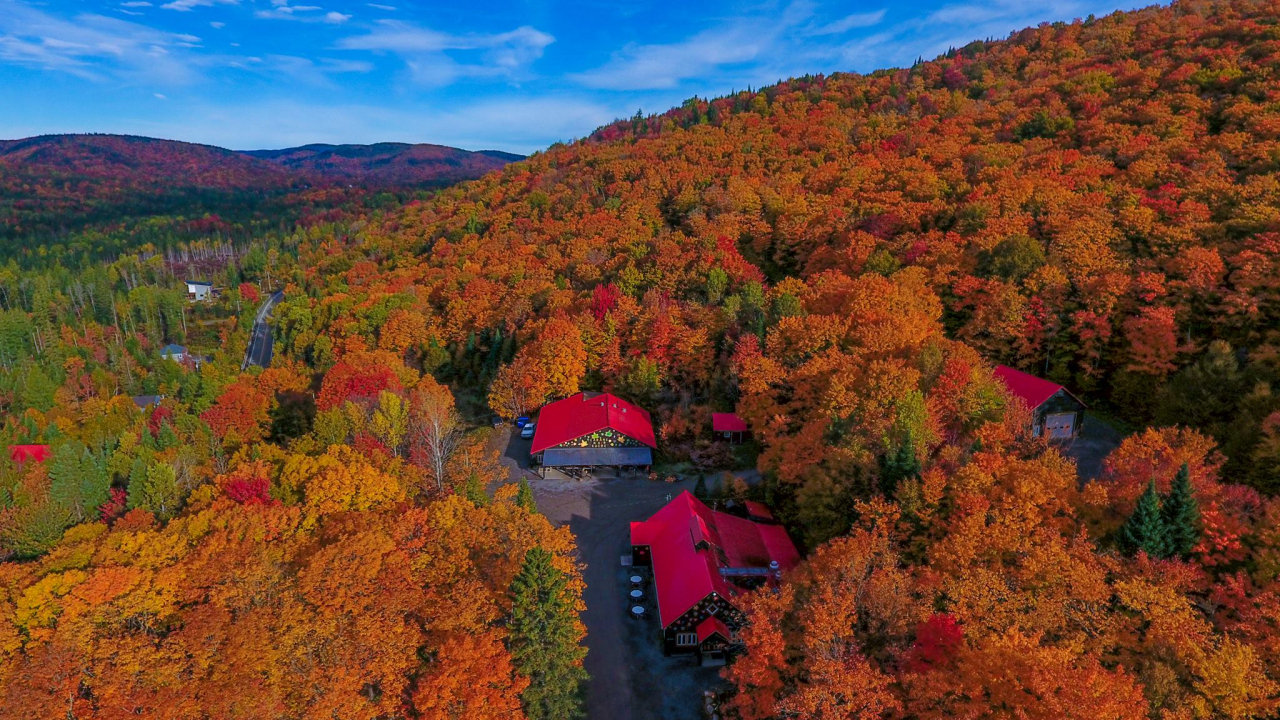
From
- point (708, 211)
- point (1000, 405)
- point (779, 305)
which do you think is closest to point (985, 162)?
point (708, 211)

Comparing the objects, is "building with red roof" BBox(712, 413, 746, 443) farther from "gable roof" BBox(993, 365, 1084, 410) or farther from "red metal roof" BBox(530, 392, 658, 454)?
"gable roof" BBox(993, 365, 1084, 410)

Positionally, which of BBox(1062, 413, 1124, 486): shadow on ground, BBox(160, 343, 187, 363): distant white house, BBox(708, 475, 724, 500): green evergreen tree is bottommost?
BBox(708, 475, 724, 500): green evergreen tree

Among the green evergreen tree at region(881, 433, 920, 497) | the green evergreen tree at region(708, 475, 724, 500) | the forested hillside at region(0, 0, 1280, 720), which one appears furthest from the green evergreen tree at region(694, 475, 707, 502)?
the green evergreen tree at region(881, 433, 920, 497)

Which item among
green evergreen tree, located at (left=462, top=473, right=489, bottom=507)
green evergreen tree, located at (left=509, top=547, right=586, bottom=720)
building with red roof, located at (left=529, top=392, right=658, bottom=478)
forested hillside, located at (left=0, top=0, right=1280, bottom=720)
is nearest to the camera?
forested hillside, located at (left=0, top=0, right=1280, bottom=720)

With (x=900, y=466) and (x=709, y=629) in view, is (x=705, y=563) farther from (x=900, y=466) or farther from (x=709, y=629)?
(x=900, y=466)

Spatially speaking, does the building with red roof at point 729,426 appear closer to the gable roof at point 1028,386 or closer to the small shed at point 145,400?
the gable roof at point 1028,386

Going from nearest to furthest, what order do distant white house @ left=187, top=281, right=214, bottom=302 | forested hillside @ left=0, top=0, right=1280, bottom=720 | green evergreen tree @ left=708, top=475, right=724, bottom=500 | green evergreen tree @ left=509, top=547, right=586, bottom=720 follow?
forested hillside @ left=0, top=0, right=1280, bottom=720 → green evergreen tree @ left=509, top=547, right=586, bottom=720 → green evergreen tree @ left=708, top=475, right=724, bottom=500 → distant white house @ left=187, top=281, right=214, bottom=302

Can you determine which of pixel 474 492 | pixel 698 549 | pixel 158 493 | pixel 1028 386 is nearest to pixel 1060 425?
pixel 1028 386

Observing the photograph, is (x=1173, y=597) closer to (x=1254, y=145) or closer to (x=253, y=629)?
(x=253, y=629)
